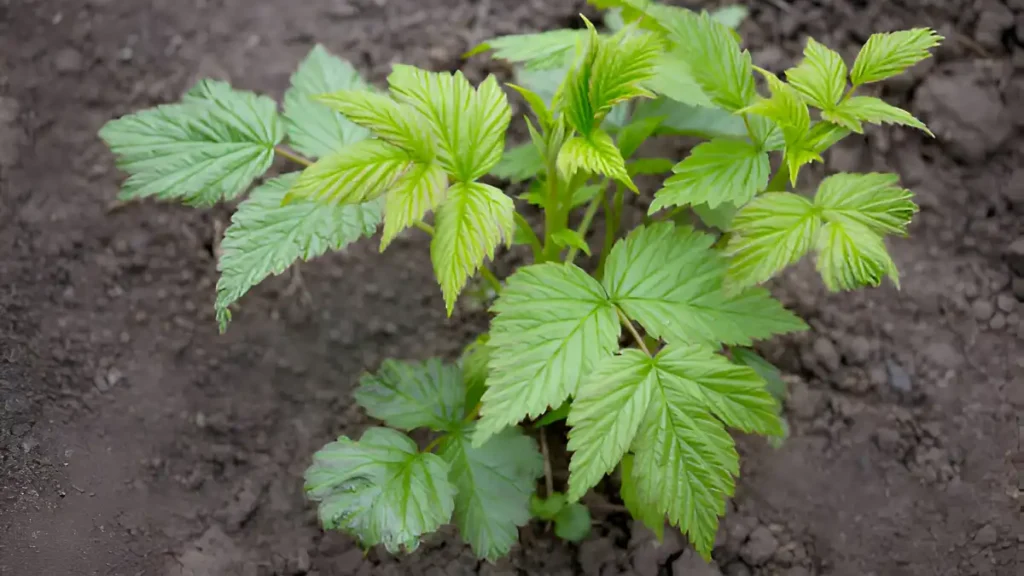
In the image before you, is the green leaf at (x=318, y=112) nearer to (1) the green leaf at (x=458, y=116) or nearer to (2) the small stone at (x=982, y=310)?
(1) the green leaf at (x=458, y=116)

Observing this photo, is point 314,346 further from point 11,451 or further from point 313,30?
point 313,30

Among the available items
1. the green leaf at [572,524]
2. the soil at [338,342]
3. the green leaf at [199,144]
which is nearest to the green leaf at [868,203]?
the soil at [338,342]

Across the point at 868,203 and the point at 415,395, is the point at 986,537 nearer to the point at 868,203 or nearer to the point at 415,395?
the point at 868,203

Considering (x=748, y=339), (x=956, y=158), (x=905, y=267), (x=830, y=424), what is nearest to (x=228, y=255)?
(x=748, y=339)

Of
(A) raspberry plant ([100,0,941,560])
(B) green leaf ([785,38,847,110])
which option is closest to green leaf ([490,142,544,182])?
(A) raspberry plant ([100,0,941,560])

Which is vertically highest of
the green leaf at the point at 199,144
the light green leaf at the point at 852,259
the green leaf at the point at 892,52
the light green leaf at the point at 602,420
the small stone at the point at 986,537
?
the green leaf at the point at 892,52
